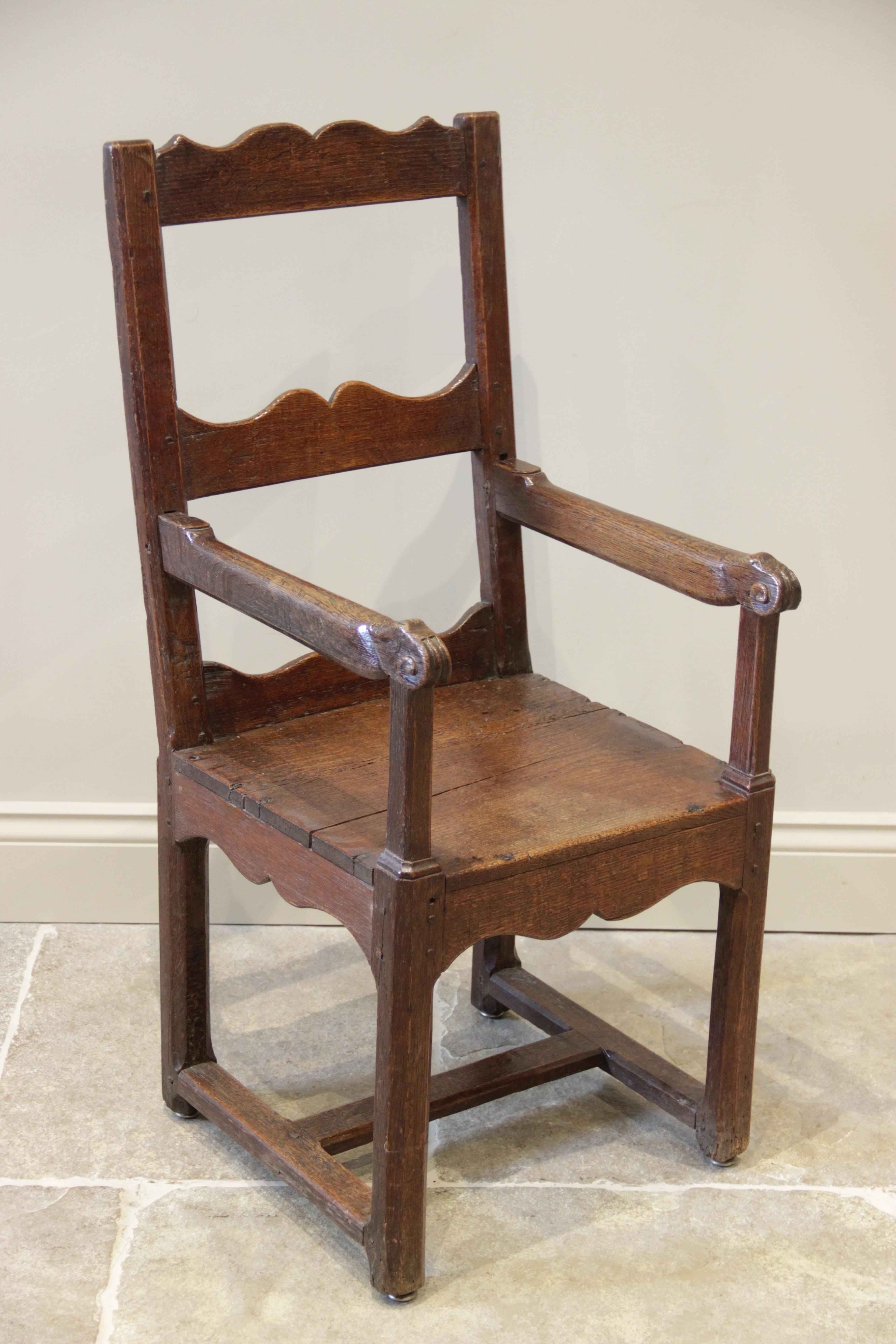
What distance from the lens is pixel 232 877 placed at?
248cm

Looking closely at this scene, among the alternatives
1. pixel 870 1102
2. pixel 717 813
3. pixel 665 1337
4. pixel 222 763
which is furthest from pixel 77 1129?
pixel 870 1102

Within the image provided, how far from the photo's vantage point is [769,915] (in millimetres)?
2496

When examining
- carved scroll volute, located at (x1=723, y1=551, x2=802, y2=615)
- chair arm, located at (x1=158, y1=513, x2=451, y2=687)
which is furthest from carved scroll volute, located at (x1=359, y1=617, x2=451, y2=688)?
carved scroll volute, located at (x1=723, y1=551, x2=802, y2=615)

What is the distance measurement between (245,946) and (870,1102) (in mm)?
960

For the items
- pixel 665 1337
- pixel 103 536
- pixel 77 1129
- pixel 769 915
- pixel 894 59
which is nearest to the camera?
pixel 665 1337

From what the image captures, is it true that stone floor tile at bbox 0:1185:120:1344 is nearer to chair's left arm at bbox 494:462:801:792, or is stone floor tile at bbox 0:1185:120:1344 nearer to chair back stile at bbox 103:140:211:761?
chair back stile at bbox 103:140:211:761

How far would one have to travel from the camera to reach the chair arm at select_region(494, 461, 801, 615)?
65.1 inches

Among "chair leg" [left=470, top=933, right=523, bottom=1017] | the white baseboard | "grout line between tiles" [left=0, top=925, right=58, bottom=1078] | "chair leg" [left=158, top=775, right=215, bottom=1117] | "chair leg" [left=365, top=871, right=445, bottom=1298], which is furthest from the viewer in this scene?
the white baseboard

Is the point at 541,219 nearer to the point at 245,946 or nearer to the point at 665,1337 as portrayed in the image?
the point at 245,946

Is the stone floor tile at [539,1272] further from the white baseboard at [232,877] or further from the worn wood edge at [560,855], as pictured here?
the white baseboard at [232,877]

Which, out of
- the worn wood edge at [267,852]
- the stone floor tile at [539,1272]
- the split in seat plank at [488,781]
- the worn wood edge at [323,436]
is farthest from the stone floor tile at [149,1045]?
the worn wood edge at [323,436]

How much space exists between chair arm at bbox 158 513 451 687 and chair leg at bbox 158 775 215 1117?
0.29 meters

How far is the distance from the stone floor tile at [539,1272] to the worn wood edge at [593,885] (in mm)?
363

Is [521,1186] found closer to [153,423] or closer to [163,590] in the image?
[163,590]
